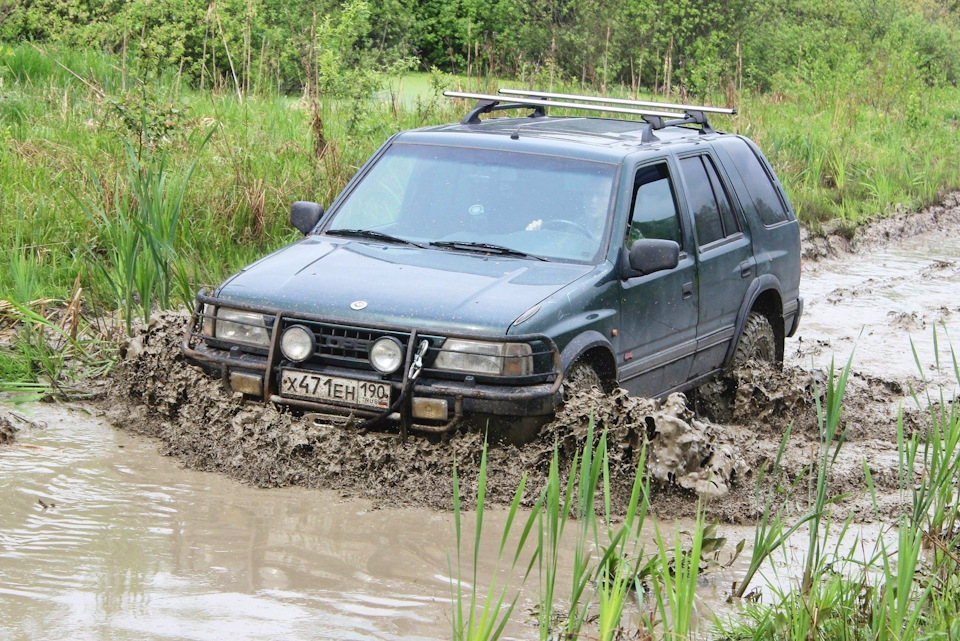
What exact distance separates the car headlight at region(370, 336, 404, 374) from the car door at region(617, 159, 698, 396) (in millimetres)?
1124

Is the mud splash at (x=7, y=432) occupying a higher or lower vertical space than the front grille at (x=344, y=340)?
lower

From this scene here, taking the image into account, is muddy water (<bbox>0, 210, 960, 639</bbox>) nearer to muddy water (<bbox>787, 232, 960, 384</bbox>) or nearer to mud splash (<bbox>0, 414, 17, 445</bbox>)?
mud splash (<bbox>0, 414, 17, 445</bbox>)

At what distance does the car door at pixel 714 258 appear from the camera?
22.1ft

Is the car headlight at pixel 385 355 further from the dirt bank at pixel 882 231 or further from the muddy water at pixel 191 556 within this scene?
the dirt bank at pixel 882 231

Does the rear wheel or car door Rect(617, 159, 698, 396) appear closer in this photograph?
car door Rect(617, 159, 698, 396)

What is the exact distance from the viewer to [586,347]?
555cm

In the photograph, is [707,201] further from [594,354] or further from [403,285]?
[403,285]

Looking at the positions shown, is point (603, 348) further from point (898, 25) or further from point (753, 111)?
point (898, 25)

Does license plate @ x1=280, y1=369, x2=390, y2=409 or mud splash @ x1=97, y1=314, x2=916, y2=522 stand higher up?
license plate @ x1=280, y1=369, x2=390, y2=409

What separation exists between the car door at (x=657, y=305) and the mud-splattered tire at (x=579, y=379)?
0.22 metres

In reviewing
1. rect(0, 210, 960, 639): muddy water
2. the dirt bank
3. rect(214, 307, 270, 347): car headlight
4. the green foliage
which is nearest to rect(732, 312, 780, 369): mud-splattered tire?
rect(0, 210, 960, 639): muddy water

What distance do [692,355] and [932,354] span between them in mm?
3462

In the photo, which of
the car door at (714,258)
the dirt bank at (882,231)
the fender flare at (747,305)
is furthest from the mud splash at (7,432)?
the dirt bank at (882,231)

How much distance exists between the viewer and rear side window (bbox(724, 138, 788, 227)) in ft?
24.5
